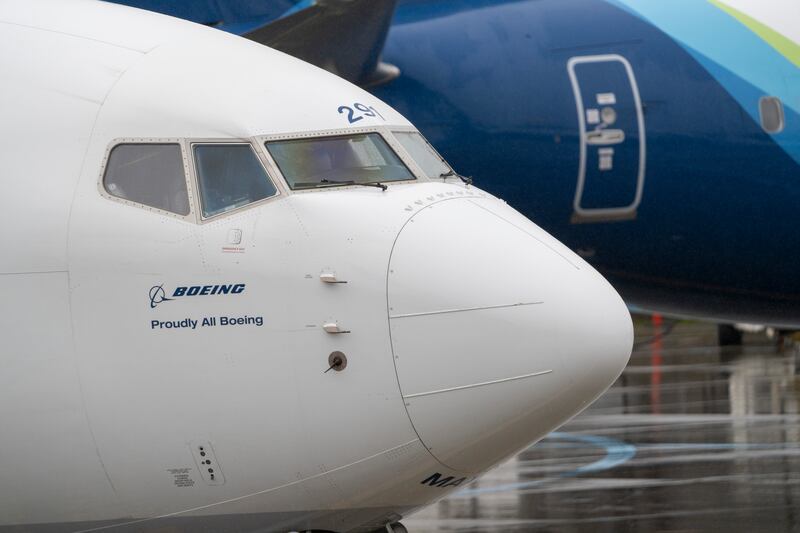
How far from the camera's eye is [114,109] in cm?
751

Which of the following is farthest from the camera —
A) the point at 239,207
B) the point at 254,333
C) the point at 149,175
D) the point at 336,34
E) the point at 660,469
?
the point at 660,469

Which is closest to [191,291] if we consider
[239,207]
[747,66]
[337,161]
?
[239,207]

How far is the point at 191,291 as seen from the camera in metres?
7.12

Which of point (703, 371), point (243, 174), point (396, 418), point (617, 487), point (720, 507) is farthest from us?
point (703, 371)

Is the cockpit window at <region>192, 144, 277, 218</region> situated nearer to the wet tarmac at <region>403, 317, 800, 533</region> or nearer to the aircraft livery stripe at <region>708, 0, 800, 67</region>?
the wet tarmac at <region>403, 317, 800, 533</region>

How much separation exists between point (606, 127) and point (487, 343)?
7777 millimetres

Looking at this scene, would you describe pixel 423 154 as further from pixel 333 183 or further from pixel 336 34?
pixel 336 34

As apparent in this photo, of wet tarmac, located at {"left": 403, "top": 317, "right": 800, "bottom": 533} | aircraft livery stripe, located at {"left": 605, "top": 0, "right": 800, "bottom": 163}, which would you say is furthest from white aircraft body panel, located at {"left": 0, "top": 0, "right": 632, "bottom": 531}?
aircraft livery stripe, located at {"left": 605, "top": 0, "right": 800, "bottom": 163}

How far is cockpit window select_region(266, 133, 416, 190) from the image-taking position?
7.36 m

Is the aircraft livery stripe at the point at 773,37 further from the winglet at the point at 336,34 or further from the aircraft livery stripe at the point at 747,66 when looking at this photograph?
the winglet at the point at 336,34

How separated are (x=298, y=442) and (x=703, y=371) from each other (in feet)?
54.1

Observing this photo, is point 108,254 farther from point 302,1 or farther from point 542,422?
point 302,1

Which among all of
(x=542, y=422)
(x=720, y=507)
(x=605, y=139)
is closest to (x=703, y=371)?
(x=605, y=139)

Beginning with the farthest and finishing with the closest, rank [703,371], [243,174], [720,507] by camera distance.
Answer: [703,371] < [720,507] < [243,174]
